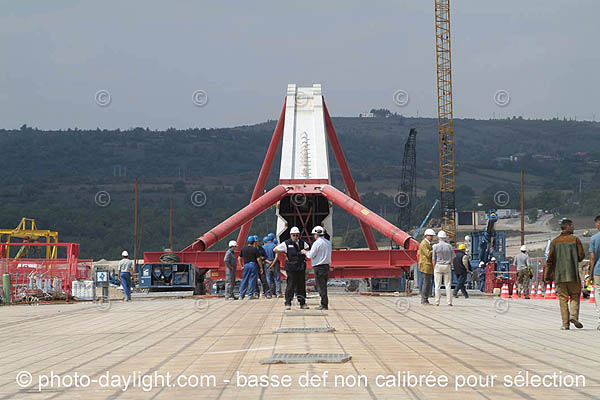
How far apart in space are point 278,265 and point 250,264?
3.93 meters

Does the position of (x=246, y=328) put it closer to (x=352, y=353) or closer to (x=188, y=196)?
(x=352, y=353)

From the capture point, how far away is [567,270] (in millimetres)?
15812

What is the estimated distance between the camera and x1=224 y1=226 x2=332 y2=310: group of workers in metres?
20.9

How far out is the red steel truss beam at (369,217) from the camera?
3766cm

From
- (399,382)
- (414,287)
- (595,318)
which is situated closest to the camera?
(399,382)

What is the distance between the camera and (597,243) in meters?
16.0

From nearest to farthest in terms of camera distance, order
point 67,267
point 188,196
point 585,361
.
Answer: point 585,361 → point 67,267 → point 188,196

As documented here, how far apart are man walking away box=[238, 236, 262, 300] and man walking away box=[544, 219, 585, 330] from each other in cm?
1223

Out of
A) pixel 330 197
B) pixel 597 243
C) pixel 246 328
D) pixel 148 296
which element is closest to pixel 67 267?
pixel 148 296

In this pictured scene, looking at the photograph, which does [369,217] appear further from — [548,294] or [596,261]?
[596,261]

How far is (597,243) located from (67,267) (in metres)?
21.9

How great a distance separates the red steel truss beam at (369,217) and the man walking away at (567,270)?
20711 mm

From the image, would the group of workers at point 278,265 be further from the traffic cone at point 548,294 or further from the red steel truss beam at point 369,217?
the traffic cone at point 548,294

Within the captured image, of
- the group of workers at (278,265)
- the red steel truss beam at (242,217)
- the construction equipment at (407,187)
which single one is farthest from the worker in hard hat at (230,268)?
the construction equipment at (407,187)
